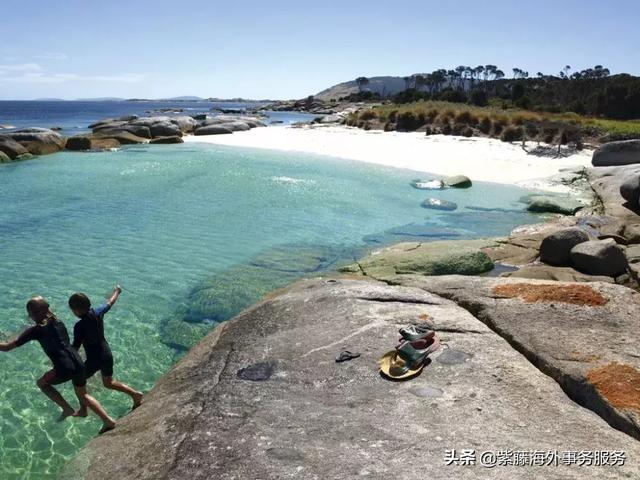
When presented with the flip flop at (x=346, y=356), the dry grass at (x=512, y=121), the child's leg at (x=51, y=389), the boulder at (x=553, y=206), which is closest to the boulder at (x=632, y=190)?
the boulder at (x=553, y=206)

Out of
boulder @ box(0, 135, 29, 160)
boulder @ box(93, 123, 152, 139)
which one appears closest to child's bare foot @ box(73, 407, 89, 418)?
boulder @ box(0, 135, 29, 160)

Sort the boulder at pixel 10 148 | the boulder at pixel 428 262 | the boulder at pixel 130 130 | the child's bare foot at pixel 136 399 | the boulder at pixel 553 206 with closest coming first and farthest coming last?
the child's bare foot at pixel 136 399, the boulder at pixel 428 262, the boulder at pixel 553 206, the boulder at pixel 10 148, the boulder at pixel 130 130

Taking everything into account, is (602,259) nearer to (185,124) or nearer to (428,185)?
(428,185)

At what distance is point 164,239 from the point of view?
1577cm

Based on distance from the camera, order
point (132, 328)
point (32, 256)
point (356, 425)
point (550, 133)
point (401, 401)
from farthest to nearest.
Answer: point (550, 133) → point (32, 256) → point (132, 328) → point (401, 401) → point (356, 425)

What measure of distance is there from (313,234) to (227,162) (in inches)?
688

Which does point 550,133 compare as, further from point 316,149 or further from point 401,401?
point 401,401

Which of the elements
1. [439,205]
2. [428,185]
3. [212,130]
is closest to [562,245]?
[439,205]

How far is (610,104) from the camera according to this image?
5647 cm

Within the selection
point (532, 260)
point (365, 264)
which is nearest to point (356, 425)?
point (365, 264)

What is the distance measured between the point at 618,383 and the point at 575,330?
1.25 m

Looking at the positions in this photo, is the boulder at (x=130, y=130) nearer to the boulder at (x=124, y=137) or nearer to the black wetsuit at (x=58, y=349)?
the boulder at (x=124, y=137)

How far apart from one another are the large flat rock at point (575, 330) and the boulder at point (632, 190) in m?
12.6

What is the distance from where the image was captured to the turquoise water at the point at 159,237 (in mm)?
7926
